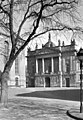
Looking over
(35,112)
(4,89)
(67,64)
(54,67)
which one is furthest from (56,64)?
(35,112)

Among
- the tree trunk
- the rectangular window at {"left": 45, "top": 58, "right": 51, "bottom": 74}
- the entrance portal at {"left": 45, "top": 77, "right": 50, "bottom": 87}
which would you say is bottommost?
the entrance portal at {"left": 45, "top": 77, "right": 50, "bottom": 87}

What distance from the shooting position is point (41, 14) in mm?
10102

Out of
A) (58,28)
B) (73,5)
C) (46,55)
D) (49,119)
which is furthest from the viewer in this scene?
(46,55)

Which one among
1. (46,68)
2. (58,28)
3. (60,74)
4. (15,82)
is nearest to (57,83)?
(60,74)

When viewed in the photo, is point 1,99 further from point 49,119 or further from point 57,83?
point 57,83

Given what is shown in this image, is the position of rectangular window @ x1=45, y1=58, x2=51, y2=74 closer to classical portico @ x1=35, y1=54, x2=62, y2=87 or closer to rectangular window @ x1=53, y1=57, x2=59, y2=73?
classical portico @ x1=35, y1=54, x2=62, y2=87

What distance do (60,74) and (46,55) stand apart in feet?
26.3

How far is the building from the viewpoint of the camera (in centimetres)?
5197

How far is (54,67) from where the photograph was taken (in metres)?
56.5

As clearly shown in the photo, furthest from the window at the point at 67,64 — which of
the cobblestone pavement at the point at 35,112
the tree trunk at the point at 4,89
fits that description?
the tree trunk at the point at 4,89

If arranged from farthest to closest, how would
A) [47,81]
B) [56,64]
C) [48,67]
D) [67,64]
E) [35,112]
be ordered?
[48,67], [47,81], [56,64], [67,64], [35,112]

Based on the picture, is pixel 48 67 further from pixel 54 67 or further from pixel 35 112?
pixel 35 112

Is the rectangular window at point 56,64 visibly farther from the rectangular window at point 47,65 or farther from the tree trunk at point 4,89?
the tree trunk at point 4,89

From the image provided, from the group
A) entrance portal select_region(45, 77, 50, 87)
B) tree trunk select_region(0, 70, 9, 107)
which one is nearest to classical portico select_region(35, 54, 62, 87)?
entrance portal select_region(45, 77, 50, 87)
